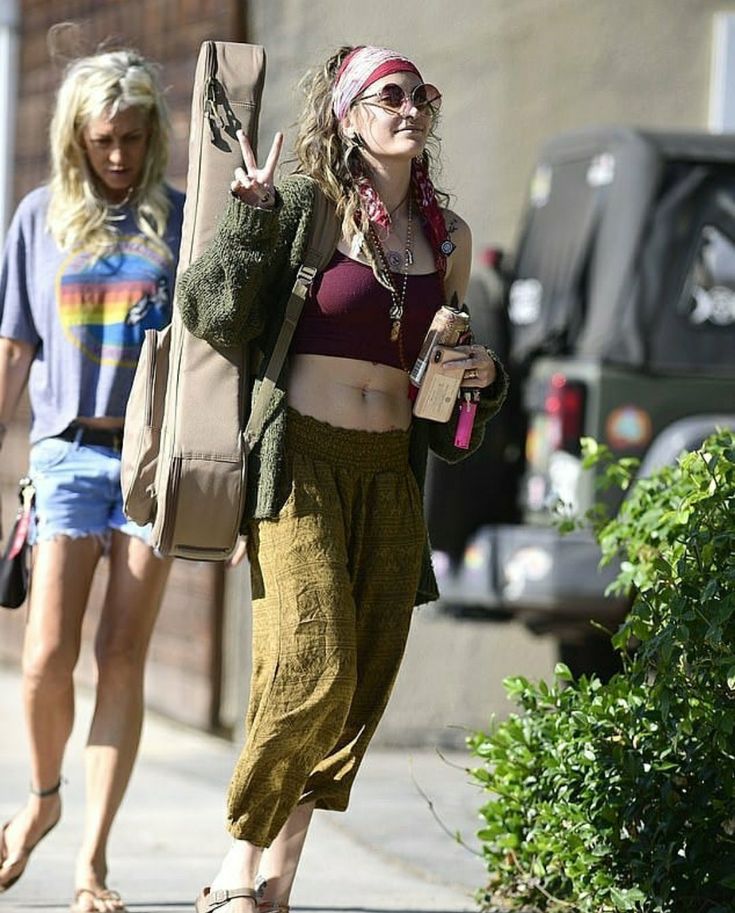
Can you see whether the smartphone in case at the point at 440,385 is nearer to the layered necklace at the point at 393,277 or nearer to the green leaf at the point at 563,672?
the layered necklace at the point at 393,277

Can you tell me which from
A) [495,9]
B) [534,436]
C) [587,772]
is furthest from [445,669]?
[587,772]

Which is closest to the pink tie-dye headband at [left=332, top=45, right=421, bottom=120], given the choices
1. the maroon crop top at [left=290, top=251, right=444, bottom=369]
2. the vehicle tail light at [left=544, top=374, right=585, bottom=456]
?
the maroon crop top at [left=290, top=251, right=444, bottom=369]

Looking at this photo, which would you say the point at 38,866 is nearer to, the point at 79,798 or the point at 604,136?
the point at 79,798

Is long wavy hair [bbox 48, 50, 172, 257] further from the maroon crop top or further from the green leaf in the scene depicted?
the green leaf

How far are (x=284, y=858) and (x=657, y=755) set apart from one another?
0.81m

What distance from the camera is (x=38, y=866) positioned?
17.3ft

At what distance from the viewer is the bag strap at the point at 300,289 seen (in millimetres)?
3758

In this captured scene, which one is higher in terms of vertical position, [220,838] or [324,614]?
[324,614]

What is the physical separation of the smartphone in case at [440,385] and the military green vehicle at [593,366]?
11.0ft

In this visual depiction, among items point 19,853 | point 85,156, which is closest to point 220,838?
point 19,853

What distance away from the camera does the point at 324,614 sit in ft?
12.2

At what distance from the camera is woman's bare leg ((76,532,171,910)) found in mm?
4668

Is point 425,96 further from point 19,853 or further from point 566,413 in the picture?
point 566,413

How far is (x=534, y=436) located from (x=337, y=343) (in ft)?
12.6
